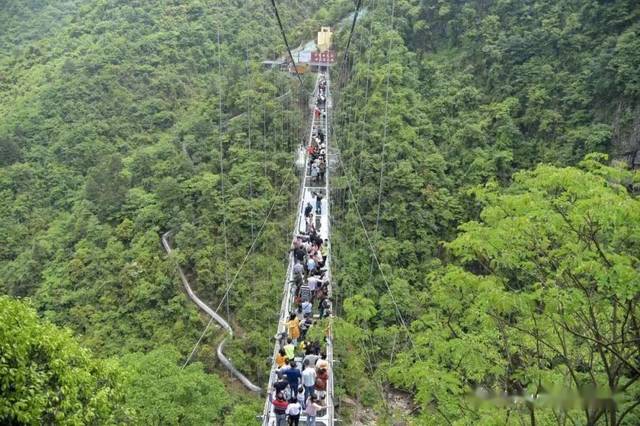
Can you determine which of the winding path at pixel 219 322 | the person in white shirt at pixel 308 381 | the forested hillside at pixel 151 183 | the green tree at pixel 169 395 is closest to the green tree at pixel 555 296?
the person in white shirt at pixel 308 381

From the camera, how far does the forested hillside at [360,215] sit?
15.1ft

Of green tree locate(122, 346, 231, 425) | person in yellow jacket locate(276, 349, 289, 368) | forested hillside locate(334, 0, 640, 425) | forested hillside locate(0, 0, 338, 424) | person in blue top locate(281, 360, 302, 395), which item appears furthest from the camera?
forested hillside locate(0, 0, 338, 424)

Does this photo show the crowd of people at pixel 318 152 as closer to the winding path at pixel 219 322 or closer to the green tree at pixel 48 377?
the winding path at pixel 219 322

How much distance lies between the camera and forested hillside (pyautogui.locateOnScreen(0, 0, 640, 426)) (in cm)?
461

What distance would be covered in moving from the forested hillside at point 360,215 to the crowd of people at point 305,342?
2.08 ft

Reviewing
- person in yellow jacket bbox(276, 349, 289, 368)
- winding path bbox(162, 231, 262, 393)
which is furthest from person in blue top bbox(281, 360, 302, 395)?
winding path bbox(162, 231, 262, 393)

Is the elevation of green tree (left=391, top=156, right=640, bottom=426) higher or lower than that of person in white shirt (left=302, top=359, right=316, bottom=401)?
higher

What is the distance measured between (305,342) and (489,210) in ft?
13.1

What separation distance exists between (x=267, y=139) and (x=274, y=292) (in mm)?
7895

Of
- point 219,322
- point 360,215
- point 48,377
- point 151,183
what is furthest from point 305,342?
point 151,183

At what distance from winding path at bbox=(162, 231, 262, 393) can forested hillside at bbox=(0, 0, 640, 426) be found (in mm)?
206

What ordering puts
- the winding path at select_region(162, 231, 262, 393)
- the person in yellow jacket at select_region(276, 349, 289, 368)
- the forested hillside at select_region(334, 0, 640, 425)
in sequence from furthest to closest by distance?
the winding path at select_region(162, 231, 262, 393), the person in yellow jacket at select_region(276, 349, 289, 368), the forested hillside at select_region(334, 0, 640, 425)

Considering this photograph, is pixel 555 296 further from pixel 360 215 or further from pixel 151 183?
pixel 151 183

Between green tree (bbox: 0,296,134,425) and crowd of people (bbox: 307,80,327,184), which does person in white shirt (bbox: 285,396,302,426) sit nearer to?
green tree (bbox: 0,296,134,425)
